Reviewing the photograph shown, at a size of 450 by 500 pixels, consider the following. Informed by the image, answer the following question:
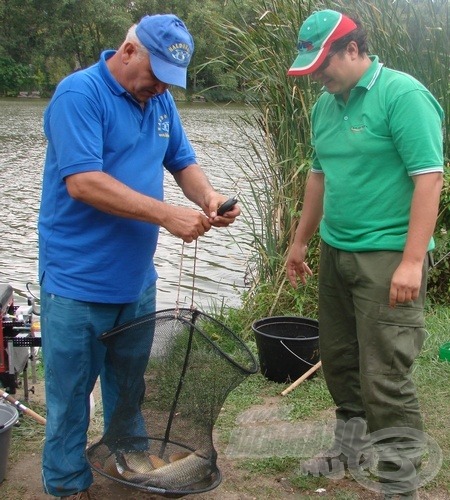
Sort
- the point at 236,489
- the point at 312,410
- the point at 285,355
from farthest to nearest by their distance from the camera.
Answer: the point at 285,355 < the point at 312,410 < the point at 236,489

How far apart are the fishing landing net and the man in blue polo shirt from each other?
9 centimetres

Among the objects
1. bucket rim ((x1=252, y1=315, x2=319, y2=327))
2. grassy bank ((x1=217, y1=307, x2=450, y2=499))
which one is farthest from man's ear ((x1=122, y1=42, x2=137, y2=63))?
bucket rim ((x1=252, y1=315, x2=319, y2=327))

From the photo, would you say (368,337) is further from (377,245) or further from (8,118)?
(8,118)

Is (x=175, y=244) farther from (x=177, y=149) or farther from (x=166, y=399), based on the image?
(x=166, y=399)

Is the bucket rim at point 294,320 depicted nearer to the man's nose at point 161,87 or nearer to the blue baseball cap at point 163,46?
the man's nose at point 161,87

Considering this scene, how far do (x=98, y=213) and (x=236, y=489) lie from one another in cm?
144

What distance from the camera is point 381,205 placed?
2.85 meters

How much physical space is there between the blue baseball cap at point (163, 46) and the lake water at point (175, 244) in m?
1.13

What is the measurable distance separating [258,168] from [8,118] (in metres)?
23.1

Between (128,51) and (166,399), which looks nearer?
(128,51)

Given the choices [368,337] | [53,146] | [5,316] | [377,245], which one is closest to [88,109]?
[53,146]

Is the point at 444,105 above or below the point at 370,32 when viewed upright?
below

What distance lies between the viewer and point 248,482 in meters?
3.38

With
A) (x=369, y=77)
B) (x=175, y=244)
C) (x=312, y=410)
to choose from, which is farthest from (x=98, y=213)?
(x=175, y=244)
